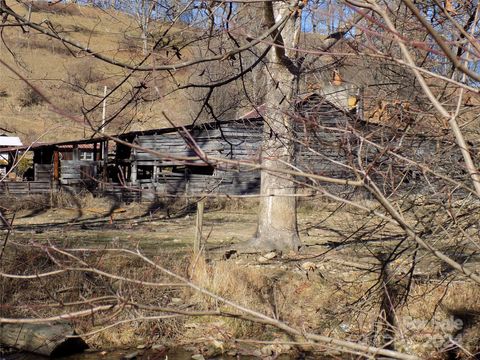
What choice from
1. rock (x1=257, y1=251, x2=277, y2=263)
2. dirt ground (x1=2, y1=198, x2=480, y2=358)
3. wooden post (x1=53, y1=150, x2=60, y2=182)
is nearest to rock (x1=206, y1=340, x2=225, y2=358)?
dirt ground (x1=2, y1=198, x2=480, y2=358)

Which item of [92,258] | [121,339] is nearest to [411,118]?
[121,339]

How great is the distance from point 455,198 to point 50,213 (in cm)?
1825

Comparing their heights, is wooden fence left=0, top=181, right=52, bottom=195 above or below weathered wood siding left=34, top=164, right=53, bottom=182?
below

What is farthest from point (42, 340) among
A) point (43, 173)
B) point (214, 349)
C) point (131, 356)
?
point (43, 173)

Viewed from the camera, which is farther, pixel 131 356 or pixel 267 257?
pixel 267 257

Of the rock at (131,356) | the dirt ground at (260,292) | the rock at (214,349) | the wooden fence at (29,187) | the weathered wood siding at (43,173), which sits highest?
the weathered wood siding at (43,173)

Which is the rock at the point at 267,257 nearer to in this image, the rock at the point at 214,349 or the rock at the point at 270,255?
the rock at the point at 270,255

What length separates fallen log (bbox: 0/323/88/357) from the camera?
9961 mm

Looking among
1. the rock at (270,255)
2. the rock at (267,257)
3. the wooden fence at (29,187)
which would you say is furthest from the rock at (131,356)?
the wooden fence at (29,187)

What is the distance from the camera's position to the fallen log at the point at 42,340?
996 cm

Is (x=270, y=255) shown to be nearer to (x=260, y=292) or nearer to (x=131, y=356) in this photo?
(x=260, y=292)

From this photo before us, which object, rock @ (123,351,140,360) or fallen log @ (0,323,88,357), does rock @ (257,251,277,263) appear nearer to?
rock @ (123,351,140,360)

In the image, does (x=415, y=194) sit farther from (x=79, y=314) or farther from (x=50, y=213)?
(x=50, y=213)

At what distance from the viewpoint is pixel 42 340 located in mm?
9953
